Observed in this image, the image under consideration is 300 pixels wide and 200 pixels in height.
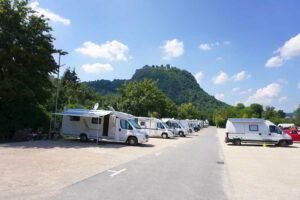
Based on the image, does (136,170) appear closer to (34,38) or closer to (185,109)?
(34,38)

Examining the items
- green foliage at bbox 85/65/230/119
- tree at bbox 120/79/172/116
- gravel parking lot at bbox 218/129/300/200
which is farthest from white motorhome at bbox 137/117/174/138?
green foliage at bbox 85/65/230/119

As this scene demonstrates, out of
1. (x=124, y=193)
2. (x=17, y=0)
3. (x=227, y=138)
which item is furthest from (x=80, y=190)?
(x=227, y=138)

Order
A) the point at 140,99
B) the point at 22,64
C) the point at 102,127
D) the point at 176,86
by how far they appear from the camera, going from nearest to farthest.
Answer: the point at 22,64 < the point at 102,127 < the point at 140,99 < the point at 176,86

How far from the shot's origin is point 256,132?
105 feet

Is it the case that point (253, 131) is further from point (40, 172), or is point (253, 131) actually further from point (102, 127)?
point (40, 172)

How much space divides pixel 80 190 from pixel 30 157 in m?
7.32

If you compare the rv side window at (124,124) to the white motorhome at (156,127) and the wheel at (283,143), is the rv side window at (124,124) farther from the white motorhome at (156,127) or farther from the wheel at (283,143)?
the wheel at (283,143)

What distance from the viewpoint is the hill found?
6654 inches

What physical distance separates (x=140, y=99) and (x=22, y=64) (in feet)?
99.8

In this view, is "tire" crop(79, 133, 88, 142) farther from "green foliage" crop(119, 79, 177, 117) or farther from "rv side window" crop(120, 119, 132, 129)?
"green foliage" crop(119, 79, 177, 117)

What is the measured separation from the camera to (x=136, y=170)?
13.1 metres

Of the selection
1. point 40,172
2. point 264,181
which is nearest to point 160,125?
point 264,181

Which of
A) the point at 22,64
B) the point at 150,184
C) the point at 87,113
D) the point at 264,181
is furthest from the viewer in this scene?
the point at 87,113

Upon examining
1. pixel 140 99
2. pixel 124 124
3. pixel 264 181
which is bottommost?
pixel 264 181
